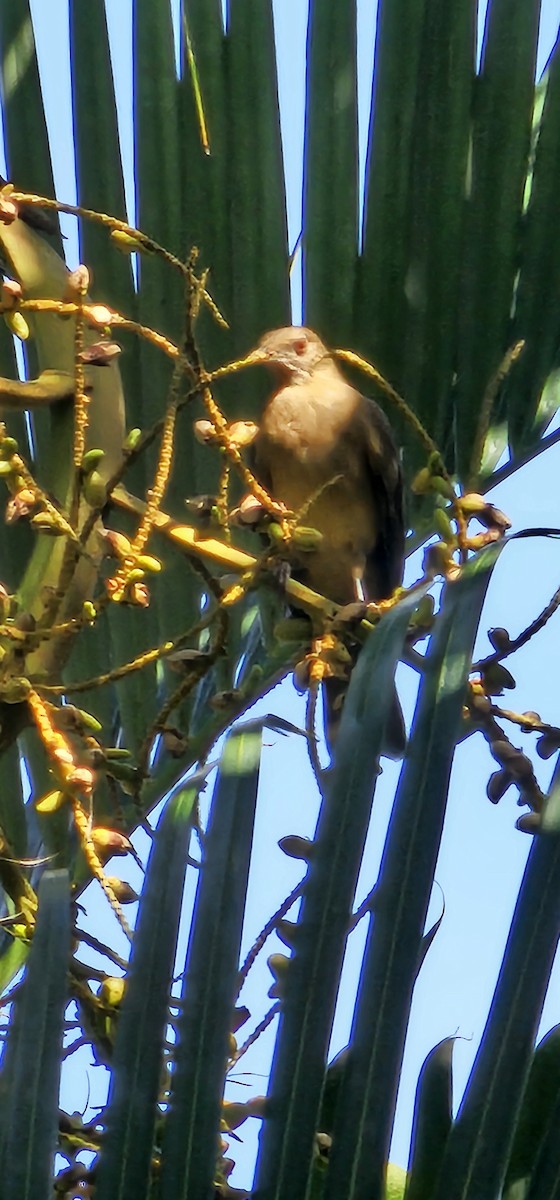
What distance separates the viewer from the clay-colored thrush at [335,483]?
3.13 metres

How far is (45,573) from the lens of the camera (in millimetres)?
1539

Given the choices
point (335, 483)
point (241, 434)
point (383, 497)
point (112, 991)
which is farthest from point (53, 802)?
point (383, 497)

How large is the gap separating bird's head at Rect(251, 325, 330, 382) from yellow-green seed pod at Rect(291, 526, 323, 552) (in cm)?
55

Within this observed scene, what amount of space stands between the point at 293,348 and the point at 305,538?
105 cm

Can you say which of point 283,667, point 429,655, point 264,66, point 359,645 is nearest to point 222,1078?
point 429,655

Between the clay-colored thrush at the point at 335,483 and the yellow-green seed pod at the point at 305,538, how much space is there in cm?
157

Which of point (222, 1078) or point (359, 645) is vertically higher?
point (359, 645)

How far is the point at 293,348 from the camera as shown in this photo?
8.04ft

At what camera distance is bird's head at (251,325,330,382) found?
2170 mm

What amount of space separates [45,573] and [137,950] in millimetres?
402

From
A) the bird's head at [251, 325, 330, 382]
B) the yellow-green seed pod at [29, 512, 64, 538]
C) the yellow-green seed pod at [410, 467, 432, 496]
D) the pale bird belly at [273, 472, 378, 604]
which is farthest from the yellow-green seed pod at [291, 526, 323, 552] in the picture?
the pale bird belly at [273, 472, 378, 604]

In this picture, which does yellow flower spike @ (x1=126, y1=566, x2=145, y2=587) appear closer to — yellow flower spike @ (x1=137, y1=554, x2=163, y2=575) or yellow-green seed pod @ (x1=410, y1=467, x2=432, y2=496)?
yellow flower spike @ (x1=137, y1=554, x2=163, y2=575)

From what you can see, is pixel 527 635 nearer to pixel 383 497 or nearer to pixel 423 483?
pixel 423 483

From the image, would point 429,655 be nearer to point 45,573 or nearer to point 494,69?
point 45,573
